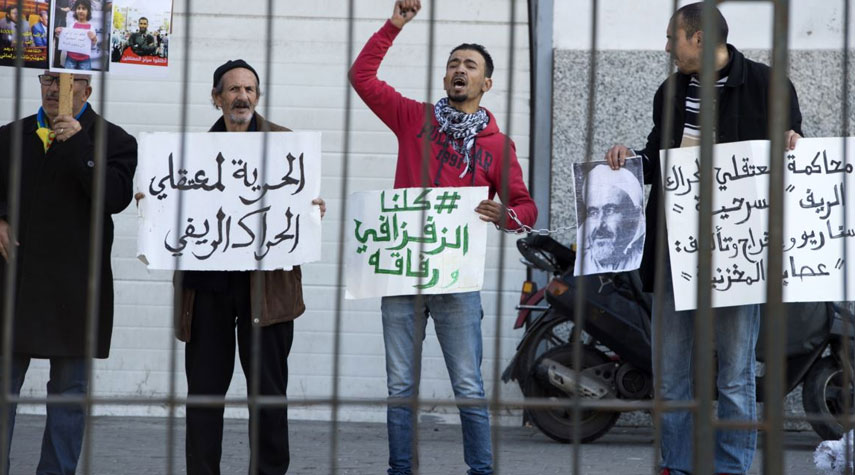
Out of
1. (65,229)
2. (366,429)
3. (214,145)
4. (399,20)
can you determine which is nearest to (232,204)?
(214,145)

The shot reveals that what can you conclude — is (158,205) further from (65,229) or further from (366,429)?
(366,429)

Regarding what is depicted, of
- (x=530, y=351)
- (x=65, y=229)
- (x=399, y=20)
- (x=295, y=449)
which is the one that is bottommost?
(x=295, y=449)

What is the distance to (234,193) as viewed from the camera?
3.52 metres

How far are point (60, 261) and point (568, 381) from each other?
2742 mm

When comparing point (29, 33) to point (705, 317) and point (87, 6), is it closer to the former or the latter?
point (87, 6)

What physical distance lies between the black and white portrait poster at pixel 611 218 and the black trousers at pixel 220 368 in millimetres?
1527

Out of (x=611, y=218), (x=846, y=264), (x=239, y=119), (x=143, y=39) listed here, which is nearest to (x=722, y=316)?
(x=846, y=264)

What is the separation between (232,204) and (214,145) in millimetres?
172

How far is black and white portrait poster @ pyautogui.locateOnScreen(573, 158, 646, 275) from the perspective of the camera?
12.0ft

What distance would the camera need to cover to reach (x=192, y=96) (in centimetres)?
775

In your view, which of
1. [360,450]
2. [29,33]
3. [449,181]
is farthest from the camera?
[360,450]

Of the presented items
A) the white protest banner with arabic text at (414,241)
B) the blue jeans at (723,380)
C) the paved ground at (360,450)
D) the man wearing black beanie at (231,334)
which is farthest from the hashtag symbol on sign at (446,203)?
the paved ground at (360,450)

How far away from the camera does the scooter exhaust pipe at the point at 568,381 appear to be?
646 centimetres

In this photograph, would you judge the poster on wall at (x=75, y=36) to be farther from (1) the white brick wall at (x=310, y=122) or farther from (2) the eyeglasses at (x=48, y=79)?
(1) the white brick wall at (x=310, y=122)
